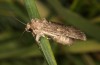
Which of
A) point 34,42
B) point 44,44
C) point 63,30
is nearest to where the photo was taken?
point 44,44

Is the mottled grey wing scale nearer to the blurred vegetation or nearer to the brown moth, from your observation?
the brown moth

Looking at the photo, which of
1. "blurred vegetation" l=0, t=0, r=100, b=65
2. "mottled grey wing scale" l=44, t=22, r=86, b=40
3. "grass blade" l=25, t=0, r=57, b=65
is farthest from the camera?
"blurred vegetation" l=0, t=0, r=100, b=65

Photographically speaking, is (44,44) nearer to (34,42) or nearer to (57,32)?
(57,32)

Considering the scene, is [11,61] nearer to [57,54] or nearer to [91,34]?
[57,54]

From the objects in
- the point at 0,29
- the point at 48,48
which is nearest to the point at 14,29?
the point at 0,29

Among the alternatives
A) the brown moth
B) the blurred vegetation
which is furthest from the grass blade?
the blurred vegetation

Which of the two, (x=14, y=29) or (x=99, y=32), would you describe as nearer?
(x=99, y=32)

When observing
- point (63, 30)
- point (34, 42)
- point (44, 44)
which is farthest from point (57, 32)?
point (34, 42)

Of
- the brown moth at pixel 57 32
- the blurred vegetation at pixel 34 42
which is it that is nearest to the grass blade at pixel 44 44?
the brown moth at pixel 57 32

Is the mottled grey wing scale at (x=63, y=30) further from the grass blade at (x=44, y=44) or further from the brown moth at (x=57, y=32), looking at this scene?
the grass blade at (x=44, y=44)

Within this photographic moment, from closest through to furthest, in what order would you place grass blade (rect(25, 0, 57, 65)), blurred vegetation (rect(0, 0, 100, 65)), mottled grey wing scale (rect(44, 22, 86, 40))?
grass blade (rect(25, 0, 57, 65)) < mottled grey wing scale (rect(44, 22, 86, 40)) < blurred vegetation (rect(0, 0, 100, 65))

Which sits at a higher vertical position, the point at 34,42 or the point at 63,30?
the point at 63,30
